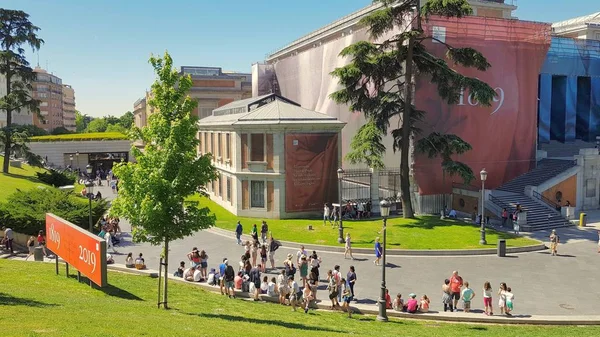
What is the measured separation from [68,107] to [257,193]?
15797 centimetres

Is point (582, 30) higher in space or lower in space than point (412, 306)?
higher

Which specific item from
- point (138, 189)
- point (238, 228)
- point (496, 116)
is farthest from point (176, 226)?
point (496, 116)

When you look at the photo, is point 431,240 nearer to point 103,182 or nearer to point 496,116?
point 496,116

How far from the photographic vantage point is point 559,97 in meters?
48.6

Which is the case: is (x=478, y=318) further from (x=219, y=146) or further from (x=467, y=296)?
(x=219, y=146)

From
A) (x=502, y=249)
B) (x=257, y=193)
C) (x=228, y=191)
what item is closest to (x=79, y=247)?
(x=502, y=249)

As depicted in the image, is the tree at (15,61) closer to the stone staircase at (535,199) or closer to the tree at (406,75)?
the tree at (406,75)

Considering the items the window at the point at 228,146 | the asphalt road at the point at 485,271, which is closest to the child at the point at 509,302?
the asphalt road at the point at 485,271

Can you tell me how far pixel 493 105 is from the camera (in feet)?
132

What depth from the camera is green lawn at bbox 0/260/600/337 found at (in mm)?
11438

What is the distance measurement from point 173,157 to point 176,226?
2188mm

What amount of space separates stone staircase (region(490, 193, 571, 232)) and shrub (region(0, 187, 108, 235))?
26.9 m

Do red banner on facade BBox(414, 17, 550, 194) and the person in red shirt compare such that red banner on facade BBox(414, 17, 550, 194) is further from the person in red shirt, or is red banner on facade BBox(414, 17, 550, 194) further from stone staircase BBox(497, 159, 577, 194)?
the person in red shirt

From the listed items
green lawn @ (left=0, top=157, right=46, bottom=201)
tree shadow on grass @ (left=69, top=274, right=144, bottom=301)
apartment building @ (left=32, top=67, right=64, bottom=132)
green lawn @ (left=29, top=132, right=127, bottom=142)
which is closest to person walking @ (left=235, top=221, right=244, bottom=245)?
tree shadow on grass @ (left=69, top=274, right=144, bottom=301)
